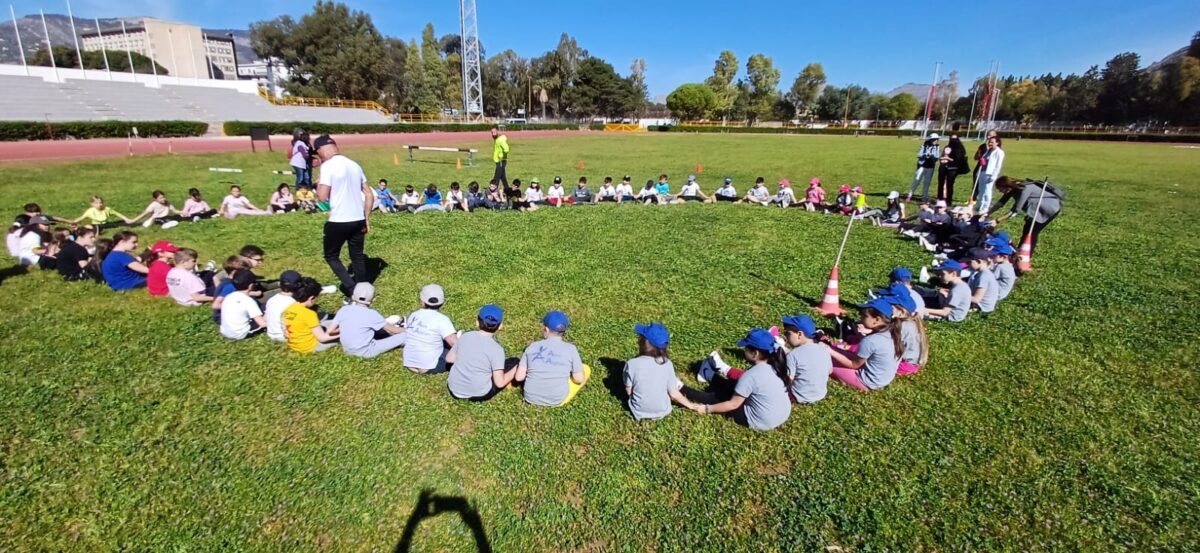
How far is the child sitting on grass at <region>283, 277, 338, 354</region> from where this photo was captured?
17.6 feet

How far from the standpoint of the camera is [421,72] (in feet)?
262

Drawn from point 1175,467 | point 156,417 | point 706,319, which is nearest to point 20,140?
point 156,417

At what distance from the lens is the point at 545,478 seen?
388cm

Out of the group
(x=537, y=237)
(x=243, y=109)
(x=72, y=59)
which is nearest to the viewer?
(x=537, y=237)

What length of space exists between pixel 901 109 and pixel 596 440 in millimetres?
132338

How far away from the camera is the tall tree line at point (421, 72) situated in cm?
7062

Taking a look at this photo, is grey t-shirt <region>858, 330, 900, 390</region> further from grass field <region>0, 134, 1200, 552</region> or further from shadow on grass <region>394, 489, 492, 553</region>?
shadow on grass <region>394, 489, 492, 553</region>

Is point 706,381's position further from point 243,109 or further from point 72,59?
point 72,59

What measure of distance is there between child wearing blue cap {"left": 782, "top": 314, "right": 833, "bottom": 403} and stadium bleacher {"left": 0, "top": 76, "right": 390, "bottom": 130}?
4295 centimetres

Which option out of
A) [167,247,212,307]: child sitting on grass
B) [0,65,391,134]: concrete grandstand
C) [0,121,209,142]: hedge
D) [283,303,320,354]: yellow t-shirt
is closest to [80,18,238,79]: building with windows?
[0,65,391,134]: concrete grandstand

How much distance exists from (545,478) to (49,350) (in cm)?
563

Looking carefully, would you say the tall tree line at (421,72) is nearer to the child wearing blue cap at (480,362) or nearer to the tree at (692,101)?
the tree at (692,101)

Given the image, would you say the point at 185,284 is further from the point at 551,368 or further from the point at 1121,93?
the point at 1121,93

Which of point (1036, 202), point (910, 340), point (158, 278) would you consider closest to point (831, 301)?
point (910, 340)
